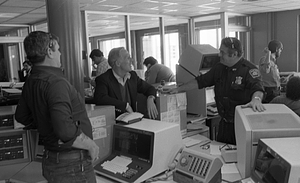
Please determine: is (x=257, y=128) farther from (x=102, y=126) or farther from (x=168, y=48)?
(x=168, y=48)

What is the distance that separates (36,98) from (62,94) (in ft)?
0.53

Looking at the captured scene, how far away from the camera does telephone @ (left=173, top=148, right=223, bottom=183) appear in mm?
1720

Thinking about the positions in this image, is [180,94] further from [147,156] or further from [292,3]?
[292,3]

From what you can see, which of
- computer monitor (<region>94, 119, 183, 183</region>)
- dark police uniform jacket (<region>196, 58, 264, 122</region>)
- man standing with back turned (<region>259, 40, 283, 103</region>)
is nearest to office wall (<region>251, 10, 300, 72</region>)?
man standing with back turned (<region>259, 40, 283, 103</region>)

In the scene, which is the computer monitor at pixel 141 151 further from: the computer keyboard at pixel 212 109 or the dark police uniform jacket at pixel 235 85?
the computer keyboard at pixel 212 109

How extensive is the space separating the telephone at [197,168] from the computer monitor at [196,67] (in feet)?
4.70

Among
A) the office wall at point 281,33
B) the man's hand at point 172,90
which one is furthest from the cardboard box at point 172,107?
the office wall at point 281,33

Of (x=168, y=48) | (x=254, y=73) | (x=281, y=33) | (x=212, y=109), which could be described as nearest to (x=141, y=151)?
(x=254, y=73)

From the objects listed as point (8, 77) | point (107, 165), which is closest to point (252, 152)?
point (107, 165)

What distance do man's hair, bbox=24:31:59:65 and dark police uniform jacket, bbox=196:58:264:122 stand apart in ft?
5.36

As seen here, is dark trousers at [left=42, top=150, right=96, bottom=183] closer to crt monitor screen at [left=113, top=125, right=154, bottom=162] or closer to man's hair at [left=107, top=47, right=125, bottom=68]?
crt monitor screen at [left=113, top=125, right=154, bottom=162]

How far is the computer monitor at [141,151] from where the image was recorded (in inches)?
75.3

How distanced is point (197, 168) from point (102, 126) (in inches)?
29.7

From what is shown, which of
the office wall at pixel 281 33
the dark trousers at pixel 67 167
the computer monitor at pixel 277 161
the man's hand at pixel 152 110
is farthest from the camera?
the office wall at pixel 281 33
